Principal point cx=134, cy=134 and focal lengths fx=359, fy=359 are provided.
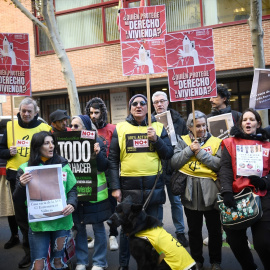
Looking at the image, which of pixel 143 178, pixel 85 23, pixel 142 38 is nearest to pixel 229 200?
pixel 143 178

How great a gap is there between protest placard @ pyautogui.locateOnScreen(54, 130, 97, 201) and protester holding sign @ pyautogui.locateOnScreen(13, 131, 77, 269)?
52 centimetres

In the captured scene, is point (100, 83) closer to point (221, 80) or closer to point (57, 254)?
point (221, 80)

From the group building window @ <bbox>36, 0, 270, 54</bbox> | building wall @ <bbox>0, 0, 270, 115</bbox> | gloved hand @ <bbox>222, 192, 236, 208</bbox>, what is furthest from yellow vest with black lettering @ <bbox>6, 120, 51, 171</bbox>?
building window @ <bbox>36, 0, 270, 54</bbox>

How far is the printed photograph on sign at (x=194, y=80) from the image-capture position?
452 cm

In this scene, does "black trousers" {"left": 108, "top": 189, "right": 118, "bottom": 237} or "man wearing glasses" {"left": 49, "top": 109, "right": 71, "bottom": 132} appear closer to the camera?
"man wearing glasses" {"left": 49, "top": 109, "right": 71, "bottom": 132}

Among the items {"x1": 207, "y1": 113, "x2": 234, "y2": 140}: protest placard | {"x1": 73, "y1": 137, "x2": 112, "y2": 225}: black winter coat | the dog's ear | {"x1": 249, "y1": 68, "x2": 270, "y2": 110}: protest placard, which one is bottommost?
{"x1": 73, "y1": 137, "x2": 112, "y2": 225}: black winter coat

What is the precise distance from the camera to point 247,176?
3662mm

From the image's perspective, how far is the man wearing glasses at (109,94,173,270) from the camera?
4160mm

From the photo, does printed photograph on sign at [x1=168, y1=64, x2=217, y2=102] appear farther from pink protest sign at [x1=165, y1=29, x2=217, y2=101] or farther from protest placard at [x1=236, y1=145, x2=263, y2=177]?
protest placard at [x1=236, y1=145, x2=263, y2=177]

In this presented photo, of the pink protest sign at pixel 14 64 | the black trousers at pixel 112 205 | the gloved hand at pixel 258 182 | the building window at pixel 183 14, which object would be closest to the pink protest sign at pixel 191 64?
the gloved hand at pixel 258 182

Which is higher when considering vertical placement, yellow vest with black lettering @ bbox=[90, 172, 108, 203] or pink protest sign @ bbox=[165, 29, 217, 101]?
pink protest sign @ bbox=[165, 29, 217, 101]

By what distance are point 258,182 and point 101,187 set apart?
1.90 m

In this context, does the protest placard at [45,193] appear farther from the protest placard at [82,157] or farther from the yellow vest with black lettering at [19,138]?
the yellow vest with black lettering at [19,138]

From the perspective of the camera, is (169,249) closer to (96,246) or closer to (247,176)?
(247,176)
